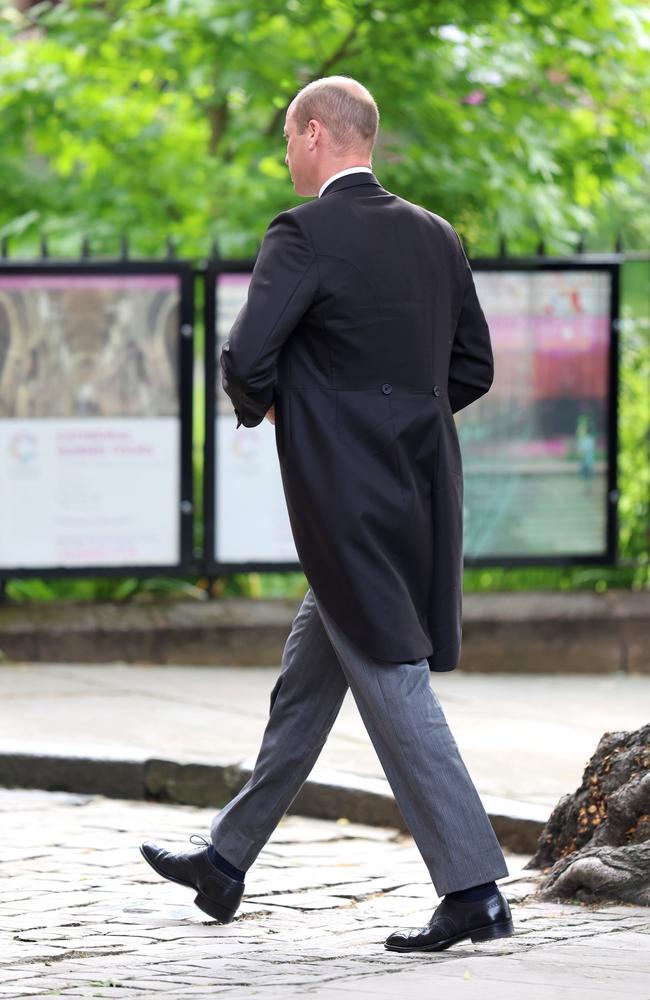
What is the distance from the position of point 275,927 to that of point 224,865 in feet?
0.71

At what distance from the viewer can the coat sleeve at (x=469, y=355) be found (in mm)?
4145

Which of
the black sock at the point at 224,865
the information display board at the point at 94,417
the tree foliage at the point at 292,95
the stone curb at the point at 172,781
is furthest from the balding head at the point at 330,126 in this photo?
the tree foliage at the point at 292,95

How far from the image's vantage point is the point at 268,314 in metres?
3.78

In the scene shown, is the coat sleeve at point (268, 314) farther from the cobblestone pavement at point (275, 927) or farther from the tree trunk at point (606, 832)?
the tree trunk at point (606, 832)

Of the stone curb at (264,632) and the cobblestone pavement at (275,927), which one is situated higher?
the cobblestone pavement at (275,927)

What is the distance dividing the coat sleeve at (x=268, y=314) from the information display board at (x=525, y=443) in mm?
4820

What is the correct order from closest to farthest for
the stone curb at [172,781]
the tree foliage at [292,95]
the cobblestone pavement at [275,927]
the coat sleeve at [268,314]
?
the cobblestone pavement at [275,927] < the coat sleeve at [268,314] < the stone curb at [172,781] < the tree foliage at [292,95]

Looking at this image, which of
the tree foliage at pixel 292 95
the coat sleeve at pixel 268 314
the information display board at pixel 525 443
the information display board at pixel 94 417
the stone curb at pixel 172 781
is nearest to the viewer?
the coat sleeve at pixel 268 314

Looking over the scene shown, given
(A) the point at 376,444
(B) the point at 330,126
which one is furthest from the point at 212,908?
(B) the point at 330,126

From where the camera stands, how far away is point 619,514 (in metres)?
9.31

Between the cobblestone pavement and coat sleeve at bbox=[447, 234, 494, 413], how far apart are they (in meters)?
1.22

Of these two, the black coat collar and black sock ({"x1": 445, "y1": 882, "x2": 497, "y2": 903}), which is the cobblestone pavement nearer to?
black sock ({"x1": 445, "y1": 882, "x2": 497, "y2": 903})

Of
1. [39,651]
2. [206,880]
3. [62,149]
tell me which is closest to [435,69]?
[62,149]

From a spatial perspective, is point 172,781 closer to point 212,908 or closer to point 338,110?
point 212,908
